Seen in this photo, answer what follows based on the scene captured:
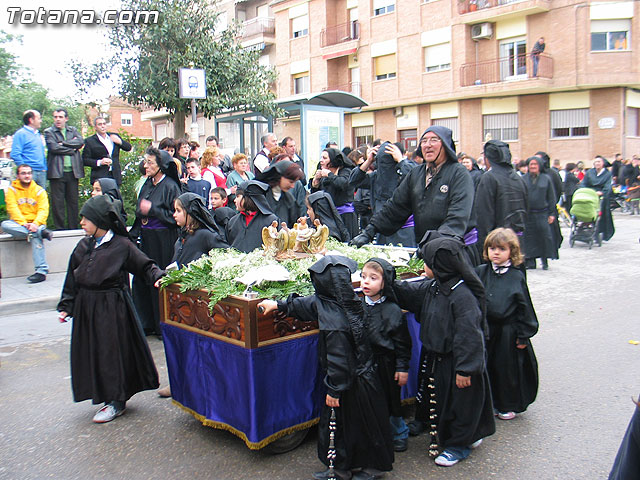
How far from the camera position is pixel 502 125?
29.8 metres

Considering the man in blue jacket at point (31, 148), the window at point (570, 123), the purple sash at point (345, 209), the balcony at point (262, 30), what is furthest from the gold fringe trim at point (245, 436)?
the balcony at point (262, 30)

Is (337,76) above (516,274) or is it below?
above

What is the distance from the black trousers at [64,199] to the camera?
10.9 m

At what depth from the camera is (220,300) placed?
414 cm

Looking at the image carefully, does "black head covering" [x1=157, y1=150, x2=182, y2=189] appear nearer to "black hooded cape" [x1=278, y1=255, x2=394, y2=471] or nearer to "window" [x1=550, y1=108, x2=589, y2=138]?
"black hooded cape" [x1=278, y1=255, x2=394, y2=471]

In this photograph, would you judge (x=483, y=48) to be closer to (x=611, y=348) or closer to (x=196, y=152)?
(x=196, y=152)

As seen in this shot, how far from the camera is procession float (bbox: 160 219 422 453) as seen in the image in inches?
157

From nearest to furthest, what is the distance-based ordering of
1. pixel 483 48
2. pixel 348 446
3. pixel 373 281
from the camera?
pixel 348 446
pixel 373 281
pixel 483 48

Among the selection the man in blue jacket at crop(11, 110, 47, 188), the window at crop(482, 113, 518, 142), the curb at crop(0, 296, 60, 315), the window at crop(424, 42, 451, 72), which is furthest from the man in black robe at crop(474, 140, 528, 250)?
the window at crop(424, 42, 451, 72)

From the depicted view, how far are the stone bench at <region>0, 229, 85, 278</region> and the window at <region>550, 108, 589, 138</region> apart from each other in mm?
23514

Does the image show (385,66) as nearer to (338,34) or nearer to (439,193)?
(338,34)

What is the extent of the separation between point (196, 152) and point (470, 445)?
8.10m

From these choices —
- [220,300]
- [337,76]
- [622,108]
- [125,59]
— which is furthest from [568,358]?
[337,76]

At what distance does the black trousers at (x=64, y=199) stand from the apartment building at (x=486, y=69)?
55.3ft
